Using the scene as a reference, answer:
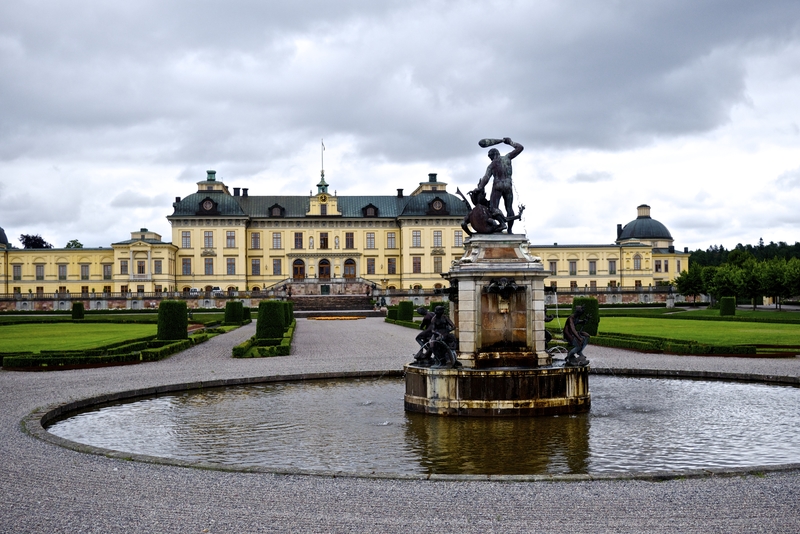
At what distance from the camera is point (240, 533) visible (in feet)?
21.4

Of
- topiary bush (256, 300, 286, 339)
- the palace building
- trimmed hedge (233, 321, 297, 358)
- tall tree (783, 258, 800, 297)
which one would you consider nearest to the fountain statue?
trimmed hedge (233, 321, 297, 358)

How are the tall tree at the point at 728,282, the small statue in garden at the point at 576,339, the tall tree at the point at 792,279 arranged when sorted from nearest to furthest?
the small statue in garden at the point at 576,339
the tall tree at the point at 792,279
the tall tree at the point at 728,282

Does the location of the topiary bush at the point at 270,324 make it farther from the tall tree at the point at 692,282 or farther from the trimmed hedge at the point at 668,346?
the tall tree at the point at 692,282

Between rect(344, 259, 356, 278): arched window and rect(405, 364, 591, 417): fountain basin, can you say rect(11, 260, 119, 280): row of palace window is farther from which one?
rect(405, 364, 591, 417): fountain basin

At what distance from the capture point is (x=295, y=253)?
7788 centimetres

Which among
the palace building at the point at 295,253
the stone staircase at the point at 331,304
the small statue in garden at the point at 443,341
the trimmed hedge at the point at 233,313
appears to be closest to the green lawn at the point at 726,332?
the small statue in garden at the point at 443,341

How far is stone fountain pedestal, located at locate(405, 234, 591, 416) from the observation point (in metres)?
12.8

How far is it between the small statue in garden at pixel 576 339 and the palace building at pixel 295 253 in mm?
59963

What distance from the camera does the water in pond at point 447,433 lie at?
381 inches

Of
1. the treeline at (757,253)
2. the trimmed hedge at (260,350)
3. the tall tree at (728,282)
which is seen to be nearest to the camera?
the trimmed hedge at (260,350)

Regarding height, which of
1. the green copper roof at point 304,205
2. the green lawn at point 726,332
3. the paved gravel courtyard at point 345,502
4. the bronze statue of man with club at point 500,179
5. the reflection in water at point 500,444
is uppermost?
the green copper roof at point 304,205

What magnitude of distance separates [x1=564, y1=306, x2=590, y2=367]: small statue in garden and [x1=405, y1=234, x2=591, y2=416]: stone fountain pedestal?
0.59 feet

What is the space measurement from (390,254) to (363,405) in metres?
65.2

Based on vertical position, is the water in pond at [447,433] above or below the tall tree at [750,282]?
→ below
